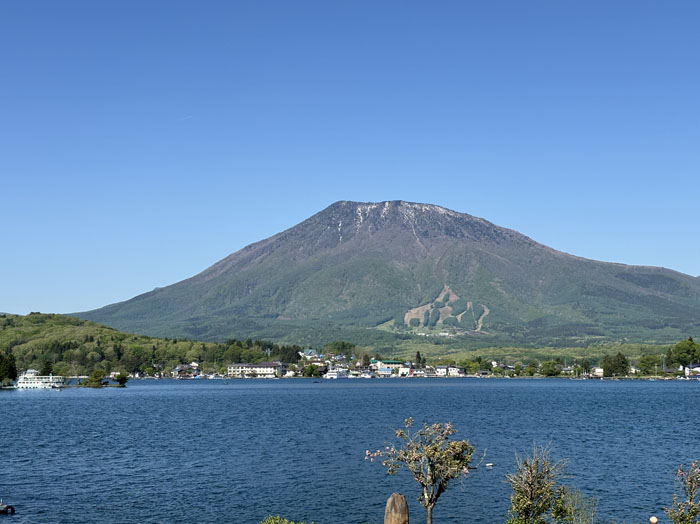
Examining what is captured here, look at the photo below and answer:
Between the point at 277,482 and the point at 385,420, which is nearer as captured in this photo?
the point at 277,482

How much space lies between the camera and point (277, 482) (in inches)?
2030

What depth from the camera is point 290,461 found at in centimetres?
6062

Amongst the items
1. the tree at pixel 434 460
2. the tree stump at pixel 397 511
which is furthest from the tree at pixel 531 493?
the tree stump at pixel 397 511

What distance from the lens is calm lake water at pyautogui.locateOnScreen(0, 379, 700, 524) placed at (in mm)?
43719

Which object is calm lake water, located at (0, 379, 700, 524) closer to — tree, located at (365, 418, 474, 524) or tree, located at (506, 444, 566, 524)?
tree, located at (506, 444, 566, 524)

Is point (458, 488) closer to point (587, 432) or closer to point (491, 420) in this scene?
point (587, 432)

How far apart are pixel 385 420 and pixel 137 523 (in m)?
56.7

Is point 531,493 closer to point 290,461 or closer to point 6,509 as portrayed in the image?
point 6,509

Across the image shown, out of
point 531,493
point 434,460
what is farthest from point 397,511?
point 531,493

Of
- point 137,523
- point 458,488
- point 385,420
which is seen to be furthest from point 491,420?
point 137,523

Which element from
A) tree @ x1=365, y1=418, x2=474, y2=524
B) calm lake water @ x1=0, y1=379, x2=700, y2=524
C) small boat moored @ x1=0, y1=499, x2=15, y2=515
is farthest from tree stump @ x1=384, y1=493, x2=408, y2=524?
small boat moored @ x1=0, y1=499, x2=15, y2=515

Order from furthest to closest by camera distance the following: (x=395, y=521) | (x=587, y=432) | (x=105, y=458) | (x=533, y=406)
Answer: (x=533, y=406)
(x=587, y=432)
(x=105, y=458)
(x=395, y=521)

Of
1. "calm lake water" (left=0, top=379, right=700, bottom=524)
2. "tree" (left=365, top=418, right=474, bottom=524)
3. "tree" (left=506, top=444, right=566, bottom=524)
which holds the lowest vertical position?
"calm lake water" (left=0, top=379, right=700, bottom=524)

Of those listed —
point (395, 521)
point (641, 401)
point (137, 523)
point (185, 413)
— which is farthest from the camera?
point (641, 401)
